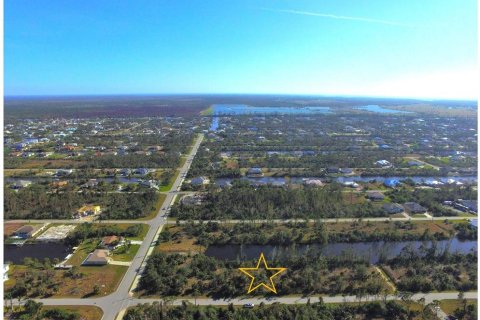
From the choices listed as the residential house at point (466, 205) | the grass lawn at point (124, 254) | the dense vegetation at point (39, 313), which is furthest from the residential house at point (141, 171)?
the residential house at point (466, 205)

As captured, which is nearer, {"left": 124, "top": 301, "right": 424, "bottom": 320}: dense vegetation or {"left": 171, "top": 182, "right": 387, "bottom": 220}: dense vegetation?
{"left": 124, "top": 301, "right": 424, "bottom": 320}: dense vegetation

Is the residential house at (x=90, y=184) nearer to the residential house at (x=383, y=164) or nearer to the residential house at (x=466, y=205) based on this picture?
the residential house at (x=466, y=205)

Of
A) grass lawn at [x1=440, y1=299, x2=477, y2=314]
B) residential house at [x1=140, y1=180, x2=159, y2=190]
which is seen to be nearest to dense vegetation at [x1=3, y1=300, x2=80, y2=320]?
grass lawn at [x1=440, y1=299, x2=477, y2=314]

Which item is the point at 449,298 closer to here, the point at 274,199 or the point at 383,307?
the point at 383,307

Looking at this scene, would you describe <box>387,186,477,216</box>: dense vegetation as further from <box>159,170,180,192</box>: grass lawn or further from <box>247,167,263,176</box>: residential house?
<box>159,170,180,192</box>: grass lawn

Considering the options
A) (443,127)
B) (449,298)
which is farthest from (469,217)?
(443,127)

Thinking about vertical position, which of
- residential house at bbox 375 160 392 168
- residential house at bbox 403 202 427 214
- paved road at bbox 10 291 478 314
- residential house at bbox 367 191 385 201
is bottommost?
paved road at bbox 10 291 478 314
